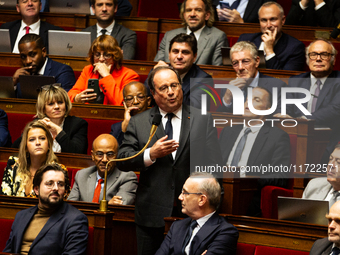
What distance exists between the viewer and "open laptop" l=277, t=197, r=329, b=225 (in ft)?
5.14

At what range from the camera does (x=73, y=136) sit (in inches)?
91.0

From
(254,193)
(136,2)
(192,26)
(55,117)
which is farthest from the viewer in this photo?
(136,2)

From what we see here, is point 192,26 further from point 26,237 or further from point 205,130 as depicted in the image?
point 26,237

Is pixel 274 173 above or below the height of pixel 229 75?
below

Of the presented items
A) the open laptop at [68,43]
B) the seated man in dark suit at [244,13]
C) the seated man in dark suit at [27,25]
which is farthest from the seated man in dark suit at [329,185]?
the seated man in dark suit at [27,25]

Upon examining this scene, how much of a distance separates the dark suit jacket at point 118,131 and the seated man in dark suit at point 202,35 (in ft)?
2.24

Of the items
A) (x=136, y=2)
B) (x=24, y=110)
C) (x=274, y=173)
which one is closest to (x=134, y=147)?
(x=274, y=173)

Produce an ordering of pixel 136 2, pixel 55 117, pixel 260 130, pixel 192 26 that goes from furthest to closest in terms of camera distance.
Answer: pixel 136 2
pixel 192 26
pixel 55 117
pixel 260 130

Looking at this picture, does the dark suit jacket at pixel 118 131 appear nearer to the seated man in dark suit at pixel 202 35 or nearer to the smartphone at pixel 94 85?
the smartphone at pixel 94 85

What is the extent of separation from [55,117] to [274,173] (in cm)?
98

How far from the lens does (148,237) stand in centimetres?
165

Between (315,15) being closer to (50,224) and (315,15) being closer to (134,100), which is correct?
(134,100)

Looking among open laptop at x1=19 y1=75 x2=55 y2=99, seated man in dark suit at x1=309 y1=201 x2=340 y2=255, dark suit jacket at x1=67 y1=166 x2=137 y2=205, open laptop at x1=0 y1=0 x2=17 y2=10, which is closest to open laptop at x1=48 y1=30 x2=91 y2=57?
open laptop at x1=19 y1=75 x2=55 y2=99

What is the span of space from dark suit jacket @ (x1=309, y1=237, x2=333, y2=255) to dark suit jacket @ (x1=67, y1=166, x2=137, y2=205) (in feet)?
2.53
